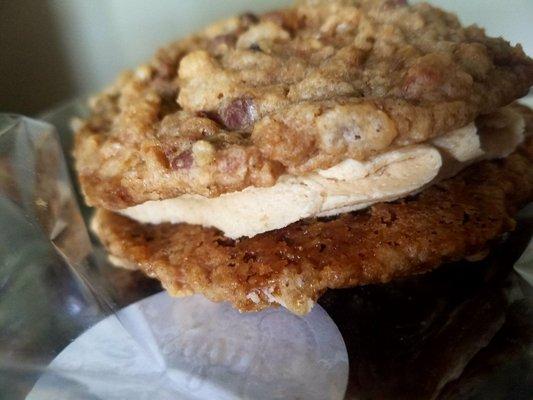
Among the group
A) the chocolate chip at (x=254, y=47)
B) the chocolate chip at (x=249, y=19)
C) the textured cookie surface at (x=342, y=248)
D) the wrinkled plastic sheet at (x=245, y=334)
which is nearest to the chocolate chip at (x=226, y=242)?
the textured cookie surface at (x=342, y=248)

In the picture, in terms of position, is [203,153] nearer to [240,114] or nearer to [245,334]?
[240,114]

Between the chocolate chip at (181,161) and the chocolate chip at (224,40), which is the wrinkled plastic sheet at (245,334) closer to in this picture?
the chocolate chip at (181,161)

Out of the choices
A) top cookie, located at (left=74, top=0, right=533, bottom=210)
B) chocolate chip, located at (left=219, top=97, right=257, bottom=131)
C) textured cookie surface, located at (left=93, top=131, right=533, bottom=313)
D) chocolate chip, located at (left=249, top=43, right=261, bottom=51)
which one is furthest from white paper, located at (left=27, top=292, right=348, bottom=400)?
chocolate chip, located at (left=249, top=43, right=261, bottom=51)

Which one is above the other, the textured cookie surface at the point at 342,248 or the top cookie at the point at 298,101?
the top cookie at the point at 298,101

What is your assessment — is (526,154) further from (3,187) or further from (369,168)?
(3,187)

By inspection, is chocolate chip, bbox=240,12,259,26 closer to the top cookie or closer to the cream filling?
the top cookie

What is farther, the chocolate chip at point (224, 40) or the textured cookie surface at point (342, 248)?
the chocolate chip at point (224, 40)
